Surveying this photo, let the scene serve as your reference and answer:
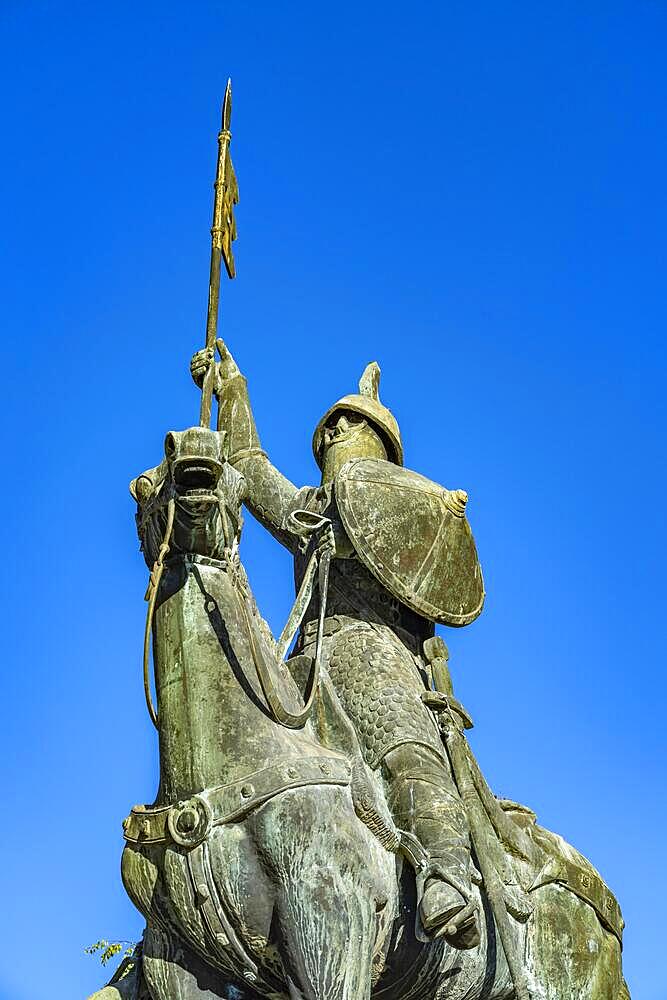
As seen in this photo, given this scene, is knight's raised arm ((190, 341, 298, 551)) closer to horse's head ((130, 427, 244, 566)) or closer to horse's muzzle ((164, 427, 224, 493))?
horse's head ((130, 427, 244, 566))

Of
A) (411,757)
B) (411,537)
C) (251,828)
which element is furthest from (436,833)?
(411,537)

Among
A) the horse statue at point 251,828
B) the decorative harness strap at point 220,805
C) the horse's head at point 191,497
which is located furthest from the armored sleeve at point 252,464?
the decorative harness strap at point 220,805

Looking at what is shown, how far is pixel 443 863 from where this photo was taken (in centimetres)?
715

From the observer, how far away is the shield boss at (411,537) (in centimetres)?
848

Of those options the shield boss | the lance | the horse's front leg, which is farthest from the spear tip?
the horse's front leg

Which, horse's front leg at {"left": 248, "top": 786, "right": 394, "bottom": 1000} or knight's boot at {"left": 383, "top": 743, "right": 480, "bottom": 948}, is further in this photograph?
knight's boot at {"left": 383, "top": 743, "right": 480, "bottom": 948}

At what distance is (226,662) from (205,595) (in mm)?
328

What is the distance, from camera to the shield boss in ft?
27.8

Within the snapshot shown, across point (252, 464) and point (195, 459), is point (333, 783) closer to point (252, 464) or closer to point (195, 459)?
point (195, 459)

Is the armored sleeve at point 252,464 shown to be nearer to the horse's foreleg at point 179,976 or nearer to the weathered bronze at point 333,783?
the weathered bronze at point 333,783

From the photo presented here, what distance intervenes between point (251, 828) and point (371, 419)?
142 inches

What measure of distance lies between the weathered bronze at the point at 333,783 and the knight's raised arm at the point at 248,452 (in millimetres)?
39

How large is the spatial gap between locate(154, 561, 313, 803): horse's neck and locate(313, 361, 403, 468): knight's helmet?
2.66 metres

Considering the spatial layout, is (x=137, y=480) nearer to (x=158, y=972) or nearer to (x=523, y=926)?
(x=158, y=972)
